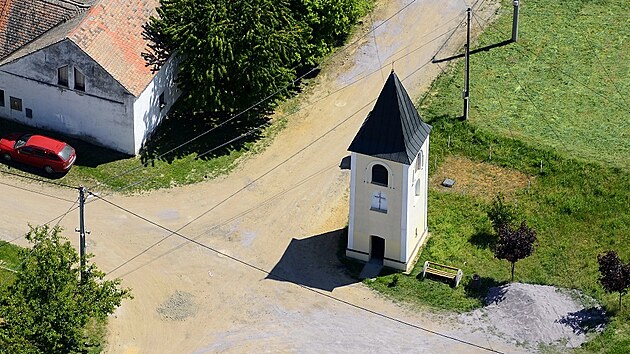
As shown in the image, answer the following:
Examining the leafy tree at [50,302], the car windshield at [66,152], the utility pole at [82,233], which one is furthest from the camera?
the car windshield at [66,152]

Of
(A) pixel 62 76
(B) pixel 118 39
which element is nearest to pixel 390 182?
(B) pixel 118 39

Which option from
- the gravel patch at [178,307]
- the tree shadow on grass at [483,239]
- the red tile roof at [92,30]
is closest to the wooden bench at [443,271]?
the tree shadow on grass at [483,239]

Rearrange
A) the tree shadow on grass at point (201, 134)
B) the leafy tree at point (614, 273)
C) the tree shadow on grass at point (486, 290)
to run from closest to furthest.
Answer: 1. the leafy tree at point (614, 273)
2. the tree shadow on grass at point (486, 290)
3. the tree shadow on grass at point (201, 134)

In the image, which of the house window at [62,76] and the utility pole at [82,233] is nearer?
the utility pole at [82,233]

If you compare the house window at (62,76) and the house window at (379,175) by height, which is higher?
the house window at (62,76)

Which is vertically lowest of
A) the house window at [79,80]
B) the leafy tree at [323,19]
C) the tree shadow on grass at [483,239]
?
the tree shadow on grass at [483,239]

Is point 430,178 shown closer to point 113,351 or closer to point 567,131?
point 567,131

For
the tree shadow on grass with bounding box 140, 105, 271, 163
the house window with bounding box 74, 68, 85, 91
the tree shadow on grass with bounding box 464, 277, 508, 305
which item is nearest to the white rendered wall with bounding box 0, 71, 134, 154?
the house window with bounding box 74, 68, 85, 91

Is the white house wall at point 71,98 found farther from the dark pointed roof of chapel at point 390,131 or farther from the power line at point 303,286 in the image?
the dark pointed roof of chapel at point 390,131

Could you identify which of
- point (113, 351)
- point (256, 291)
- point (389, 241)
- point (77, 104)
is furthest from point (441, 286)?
point (77, 104)
